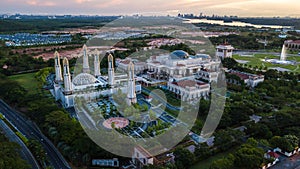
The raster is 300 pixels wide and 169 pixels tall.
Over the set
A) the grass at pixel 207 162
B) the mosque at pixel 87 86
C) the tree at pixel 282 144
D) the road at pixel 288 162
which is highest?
the mosque at pixel 87 86

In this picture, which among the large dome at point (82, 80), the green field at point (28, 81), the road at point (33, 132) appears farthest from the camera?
the green field at point (28, 81)

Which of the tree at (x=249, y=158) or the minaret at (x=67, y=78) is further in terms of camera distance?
the minaret at (x=67, y=78)

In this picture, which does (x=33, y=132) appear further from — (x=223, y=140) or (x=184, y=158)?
(x=223, y=140)

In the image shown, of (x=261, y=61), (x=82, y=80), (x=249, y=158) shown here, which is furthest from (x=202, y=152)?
(x=261, y=61)

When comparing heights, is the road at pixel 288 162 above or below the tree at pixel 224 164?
below

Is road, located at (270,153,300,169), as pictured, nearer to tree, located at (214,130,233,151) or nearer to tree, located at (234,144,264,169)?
tree, located at (234,144,264,169)

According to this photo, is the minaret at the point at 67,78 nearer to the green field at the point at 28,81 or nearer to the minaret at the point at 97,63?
the minaret at the point at 97,63

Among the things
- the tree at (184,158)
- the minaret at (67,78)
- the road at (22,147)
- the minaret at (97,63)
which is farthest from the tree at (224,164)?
the minaret at (97,63)
